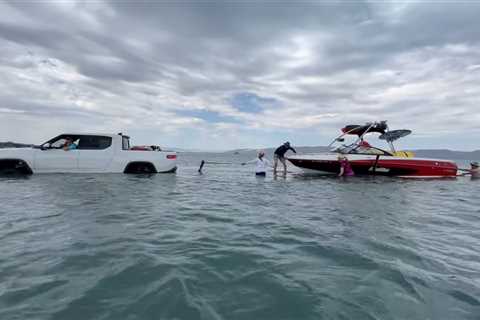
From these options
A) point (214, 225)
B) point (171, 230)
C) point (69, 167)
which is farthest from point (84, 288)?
point (69, 167)

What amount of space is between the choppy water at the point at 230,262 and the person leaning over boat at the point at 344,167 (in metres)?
9.45

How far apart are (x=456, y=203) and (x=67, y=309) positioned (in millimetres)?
10356

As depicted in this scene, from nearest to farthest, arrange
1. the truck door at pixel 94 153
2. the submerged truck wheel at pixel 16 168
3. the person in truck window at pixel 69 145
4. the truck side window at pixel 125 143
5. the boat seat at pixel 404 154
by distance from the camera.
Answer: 1. the submerged truck wheel at pixel 16 168
2. the person in truck window at pixel 69 145
3. the truck door at pixel 94 153
4. the truck side window at pixel 125 143
5. the boat seat at pixel 404 154

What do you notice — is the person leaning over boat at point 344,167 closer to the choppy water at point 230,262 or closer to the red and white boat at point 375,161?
the red and white boat at point 375,161

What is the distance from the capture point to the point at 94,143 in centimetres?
1254

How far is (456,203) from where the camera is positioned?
8695 mm

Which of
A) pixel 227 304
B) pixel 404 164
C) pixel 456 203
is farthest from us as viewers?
pixel 404 164

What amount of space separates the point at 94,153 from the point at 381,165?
15216mm

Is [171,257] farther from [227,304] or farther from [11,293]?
[11,293]

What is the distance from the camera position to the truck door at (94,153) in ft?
40.4

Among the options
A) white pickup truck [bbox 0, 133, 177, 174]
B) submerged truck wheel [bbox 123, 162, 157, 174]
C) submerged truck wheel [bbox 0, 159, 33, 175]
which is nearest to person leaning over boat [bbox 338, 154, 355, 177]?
white pickup truck [bbox 0, 133, 177, 174]

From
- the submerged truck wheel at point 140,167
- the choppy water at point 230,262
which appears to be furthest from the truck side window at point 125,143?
the choppy water at point 230,262

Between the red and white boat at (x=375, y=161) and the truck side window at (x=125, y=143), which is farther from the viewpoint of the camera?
the red and white boat at (x=375, y=161)

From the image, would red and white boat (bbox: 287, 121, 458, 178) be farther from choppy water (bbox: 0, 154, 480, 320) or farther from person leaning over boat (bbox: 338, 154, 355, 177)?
choppy water (bbox: 0, 154, 480, 320)
